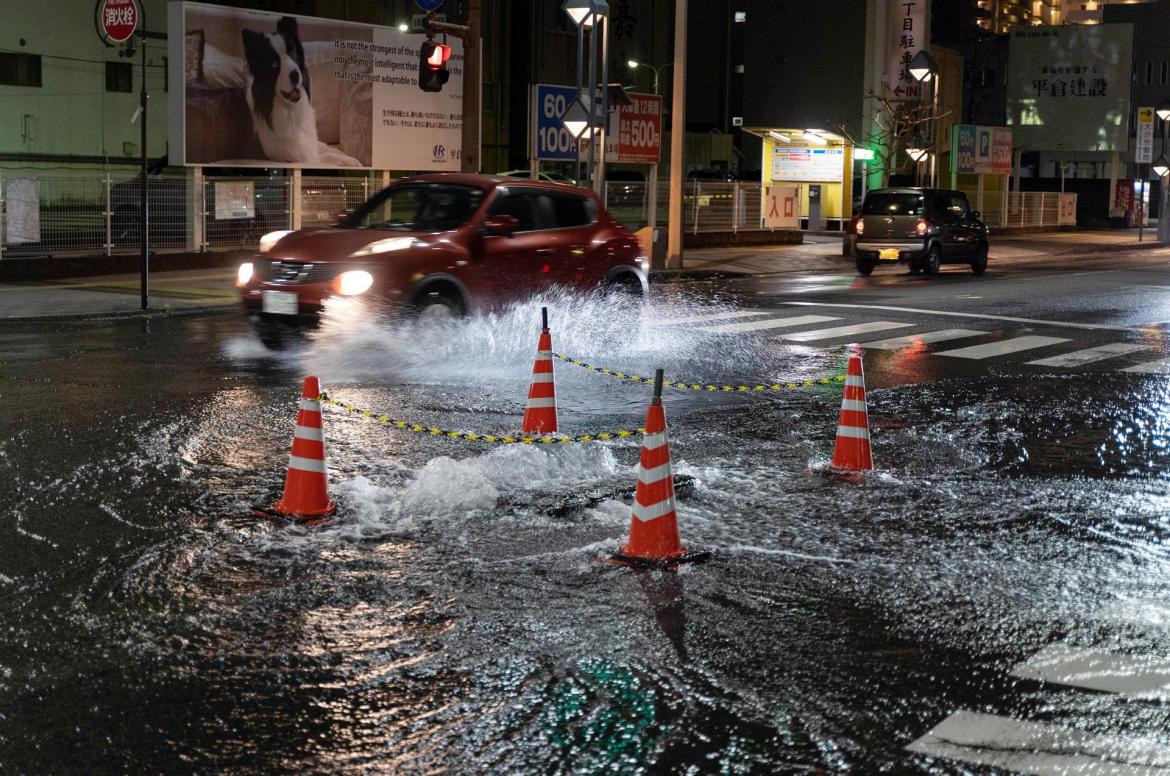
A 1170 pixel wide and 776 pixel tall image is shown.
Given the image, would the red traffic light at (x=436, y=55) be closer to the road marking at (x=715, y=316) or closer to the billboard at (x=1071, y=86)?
the road marking at (x=715, y=316)

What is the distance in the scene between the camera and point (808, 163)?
4269cm

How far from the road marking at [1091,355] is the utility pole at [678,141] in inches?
492

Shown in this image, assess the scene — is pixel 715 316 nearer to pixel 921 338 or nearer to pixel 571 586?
pixel 921 338

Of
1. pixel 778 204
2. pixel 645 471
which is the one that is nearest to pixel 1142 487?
pixel 645 471

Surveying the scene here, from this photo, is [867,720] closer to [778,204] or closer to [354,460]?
[354,460]

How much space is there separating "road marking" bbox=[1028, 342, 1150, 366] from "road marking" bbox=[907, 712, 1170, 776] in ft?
33.4

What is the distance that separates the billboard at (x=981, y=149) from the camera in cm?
4825

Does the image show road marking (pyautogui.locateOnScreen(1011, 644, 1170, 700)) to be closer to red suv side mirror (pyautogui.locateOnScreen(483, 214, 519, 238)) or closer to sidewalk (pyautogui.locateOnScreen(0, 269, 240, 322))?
red suv side mirror (pyautogui.locateOnScreen(483, 214, 519, 238))

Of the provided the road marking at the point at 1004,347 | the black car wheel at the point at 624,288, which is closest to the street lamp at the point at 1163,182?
the road marking at the point at 1004,347

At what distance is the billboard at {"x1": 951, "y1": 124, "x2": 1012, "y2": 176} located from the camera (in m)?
48.2

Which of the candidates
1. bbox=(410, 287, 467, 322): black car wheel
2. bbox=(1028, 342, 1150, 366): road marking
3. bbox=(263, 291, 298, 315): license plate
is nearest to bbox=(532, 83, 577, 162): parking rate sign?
bbox=(1028, 342, 1150, 366): road marking

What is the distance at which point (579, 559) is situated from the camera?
262 inches

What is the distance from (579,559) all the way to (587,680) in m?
1.64

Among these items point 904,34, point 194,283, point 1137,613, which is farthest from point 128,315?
point 904,34
